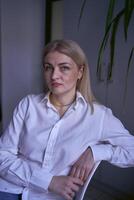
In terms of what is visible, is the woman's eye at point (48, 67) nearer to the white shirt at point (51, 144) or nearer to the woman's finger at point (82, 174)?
the white shirt at point (51, 144)

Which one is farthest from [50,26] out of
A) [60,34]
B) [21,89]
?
[21,89]

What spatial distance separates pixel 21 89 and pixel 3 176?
1.73 m

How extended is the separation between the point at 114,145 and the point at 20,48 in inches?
74.9

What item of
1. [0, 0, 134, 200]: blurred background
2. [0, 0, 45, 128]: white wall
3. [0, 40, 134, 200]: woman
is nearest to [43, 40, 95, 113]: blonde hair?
[0, 40, 134, 200]: woman

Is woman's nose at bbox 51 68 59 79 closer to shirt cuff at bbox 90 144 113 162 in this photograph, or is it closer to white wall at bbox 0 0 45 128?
shirt cuff at bbox 90 144 113 162

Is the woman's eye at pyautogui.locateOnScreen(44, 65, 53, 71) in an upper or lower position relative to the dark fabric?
upper

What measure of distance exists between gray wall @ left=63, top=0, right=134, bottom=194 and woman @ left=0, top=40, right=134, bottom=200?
0.78m

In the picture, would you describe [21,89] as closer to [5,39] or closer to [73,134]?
[5,39]

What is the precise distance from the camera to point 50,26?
2549 millimetres

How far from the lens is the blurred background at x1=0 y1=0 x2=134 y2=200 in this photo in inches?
77.1

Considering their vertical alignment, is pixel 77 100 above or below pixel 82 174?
above

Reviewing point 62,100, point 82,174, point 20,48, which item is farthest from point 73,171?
point 20,48

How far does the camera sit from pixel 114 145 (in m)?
1.11

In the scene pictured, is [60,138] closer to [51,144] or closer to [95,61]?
[51,144]
